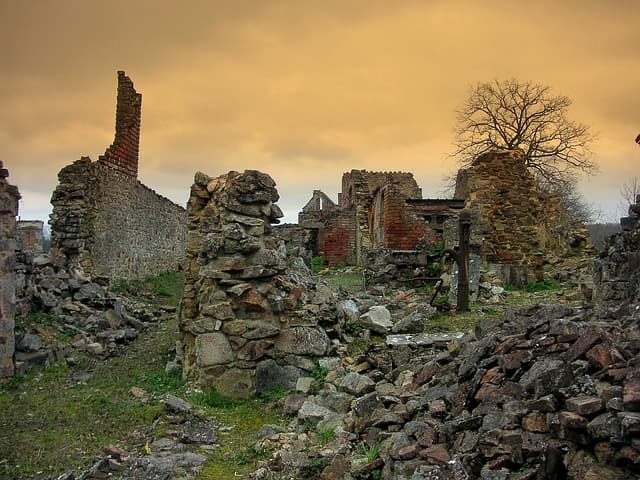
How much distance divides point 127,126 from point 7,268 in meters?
9.84

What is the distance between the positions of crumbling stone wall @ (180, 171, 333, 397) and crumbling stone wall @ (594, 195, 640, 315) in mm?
3562

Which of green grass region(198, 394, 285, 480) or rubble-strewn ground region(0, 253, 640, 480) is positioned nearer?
rubble-strewn ground region(0, 253, 640, 480)

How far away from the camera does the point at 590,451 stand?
9.84ft

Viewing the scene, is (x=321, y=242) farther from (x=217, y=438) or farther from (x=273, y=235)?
(x=217, y=438)

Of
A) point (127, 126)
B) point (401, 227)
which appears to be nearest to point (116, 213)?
point (127, 126)

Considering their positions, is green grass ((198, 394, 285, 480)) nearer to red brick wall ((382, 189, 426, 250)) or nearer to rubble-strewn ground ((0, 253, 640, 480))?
rubble-strewn ground ((0, 253, 640, 480))

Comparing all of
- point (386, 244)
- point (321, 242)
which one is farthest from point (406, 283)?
point (321, 242)

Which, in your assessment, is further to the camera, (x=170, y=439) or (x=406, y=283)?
(x=406, y=283)

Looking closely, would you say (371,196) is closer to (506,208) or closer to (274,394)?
(506,208)

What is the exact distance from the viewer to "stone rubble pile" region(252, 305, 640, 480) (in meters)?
3.02

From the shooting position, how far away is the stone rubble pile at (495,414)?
302 cm

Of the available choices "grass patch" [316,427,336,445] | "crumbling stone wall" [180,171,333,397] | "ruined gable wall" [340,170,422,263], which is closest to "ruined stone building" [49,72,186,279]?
"ruined gable wall" [340,170,422,263]

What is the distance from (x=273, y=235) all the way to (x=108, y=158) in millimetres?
10124

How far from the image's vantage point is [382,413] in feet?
15.2
